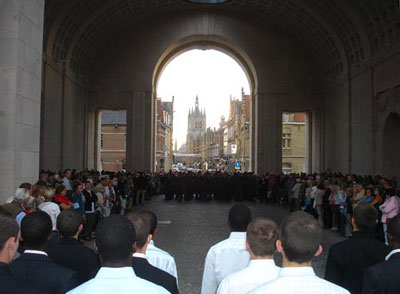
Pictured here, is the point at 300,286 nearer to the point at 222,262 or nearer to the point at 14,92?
the point at 222,262

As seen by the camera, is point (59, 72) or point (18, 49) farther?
point (59, 72)

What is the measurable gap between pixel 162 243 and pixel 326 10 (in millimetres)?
18539

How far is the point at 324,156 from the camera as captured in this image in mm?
28250

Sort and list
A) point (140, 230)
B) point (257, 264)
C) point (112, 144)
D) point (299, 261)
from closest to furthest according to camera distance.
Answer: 1. point (299, 261)
2. point (257, 264)
3. point (140, 230)
4. point (112, 144)

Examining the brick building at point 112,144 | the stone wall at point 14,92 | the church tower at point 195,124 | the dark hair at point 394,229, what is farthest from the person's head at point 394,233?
the church tower at point 195,124

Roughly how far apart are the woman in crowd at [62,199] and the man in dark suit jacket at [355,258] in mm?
6750

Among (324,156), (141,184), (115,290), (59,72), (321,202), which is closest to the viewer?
(115,290)

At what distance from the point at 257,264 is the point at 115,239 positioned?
47.0 inches

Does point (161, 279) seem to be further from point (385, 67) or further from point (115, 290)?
point (385, 67)

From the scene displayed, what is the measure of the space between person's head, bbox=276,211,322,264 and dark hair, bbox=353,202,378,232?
186 cm

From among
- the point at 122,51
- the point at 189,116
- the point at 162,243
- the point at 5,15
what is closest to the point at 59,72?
the point at 122,51

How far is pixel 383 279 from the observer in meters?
3.32

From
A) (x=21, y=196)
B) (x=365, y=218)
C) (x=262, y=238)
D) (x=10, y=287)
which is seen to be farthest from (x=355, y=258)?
(x=21, y=196)

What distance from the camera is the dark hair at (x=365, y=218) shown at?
436 cm
